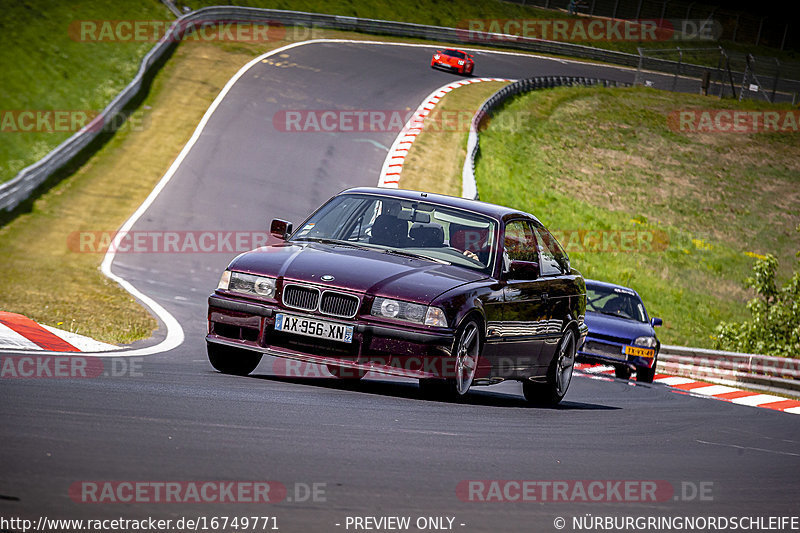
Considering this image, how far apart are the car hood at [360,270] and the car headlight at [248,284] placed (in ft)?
0.16

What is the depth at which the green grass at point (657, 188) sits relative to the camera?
29703 mm

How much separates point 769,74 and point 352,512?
1919 inches

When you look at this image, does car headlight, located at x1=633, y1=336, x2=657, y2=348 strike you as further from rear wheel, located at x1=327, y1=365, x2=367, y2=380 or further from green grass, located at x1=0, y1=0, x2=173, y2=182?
green grass, located at x1=0, y1=0, x2=173, y2=182

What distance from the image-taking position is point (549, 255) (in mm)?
10477

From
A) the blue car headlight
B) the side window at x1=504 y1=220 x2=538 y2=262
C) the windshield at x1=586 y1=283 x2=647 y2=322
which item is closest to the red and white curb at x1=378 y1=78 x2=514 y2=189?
the windshield at x1=586 y1=283 x2=647 y2=322

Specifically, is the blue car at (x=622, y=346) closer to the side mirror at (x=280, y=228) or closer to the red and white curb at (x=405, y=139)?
the red and white curb at (x=405, y=139)

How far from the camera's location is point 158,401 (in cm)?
704

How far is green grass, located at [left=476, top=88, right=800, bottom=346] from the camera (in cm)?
2970

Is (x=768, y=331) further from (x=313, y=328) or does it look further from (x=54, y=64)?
(x=54, y=64)

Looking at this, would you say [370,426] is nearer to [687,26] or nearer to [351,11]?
[351,11]

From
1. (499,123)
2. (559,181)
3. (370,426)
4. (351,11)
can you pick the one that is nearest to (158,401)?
(370,426)

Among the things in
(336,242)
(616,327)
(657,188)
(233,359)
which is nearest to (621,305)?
(616,327)

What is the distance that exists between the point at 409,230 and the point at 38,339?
3.22m

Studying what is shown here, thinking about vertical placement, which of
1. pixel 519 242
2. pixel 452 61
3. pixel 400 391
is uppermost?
pixel 452 61
